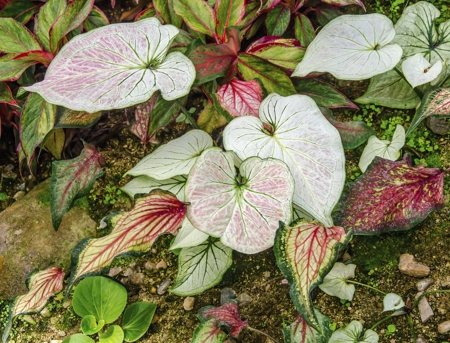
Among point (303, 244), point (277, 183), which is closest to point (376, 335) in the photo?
point (303, 244)

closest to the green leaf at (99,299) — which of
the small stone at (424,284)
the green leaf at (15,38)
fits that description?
the green leaf at (15,38)

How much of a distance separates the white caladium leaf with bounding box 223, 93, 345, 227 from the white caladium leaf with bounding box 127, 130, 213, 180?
197mm

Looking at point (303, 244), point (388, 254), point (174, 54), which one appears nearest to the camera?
point (303, 244)

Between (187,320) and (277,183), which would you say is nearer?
(277,183)

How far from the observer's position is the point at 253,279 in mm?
1365

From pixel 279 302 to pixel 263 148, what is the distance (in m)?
0.50

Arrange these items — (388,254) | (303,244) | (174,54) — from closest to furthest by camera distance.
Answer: (303,244) → (174,54) → (388,254)

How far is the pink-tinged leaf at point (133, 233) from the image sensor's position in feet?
3.50

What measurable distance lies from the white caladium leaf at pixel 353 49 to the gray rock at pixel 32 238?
33.1 inches

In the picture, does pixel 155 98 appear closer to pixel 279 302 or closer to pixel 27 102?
pixel 27 102

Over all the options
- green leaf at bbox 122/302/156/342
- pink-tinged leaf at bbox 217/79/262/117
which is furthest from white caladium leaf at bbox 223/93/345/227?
green leaf at bbox 122/302/156/342

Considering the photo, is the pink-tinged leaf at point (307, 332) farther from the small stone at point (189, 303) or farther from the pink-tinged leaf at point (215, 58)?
the pink-tinged leaf at point (215, 58)

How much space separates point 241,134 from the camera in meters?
1.10

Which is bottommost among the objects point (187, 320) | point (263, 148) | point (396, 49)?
point (187, 320)
